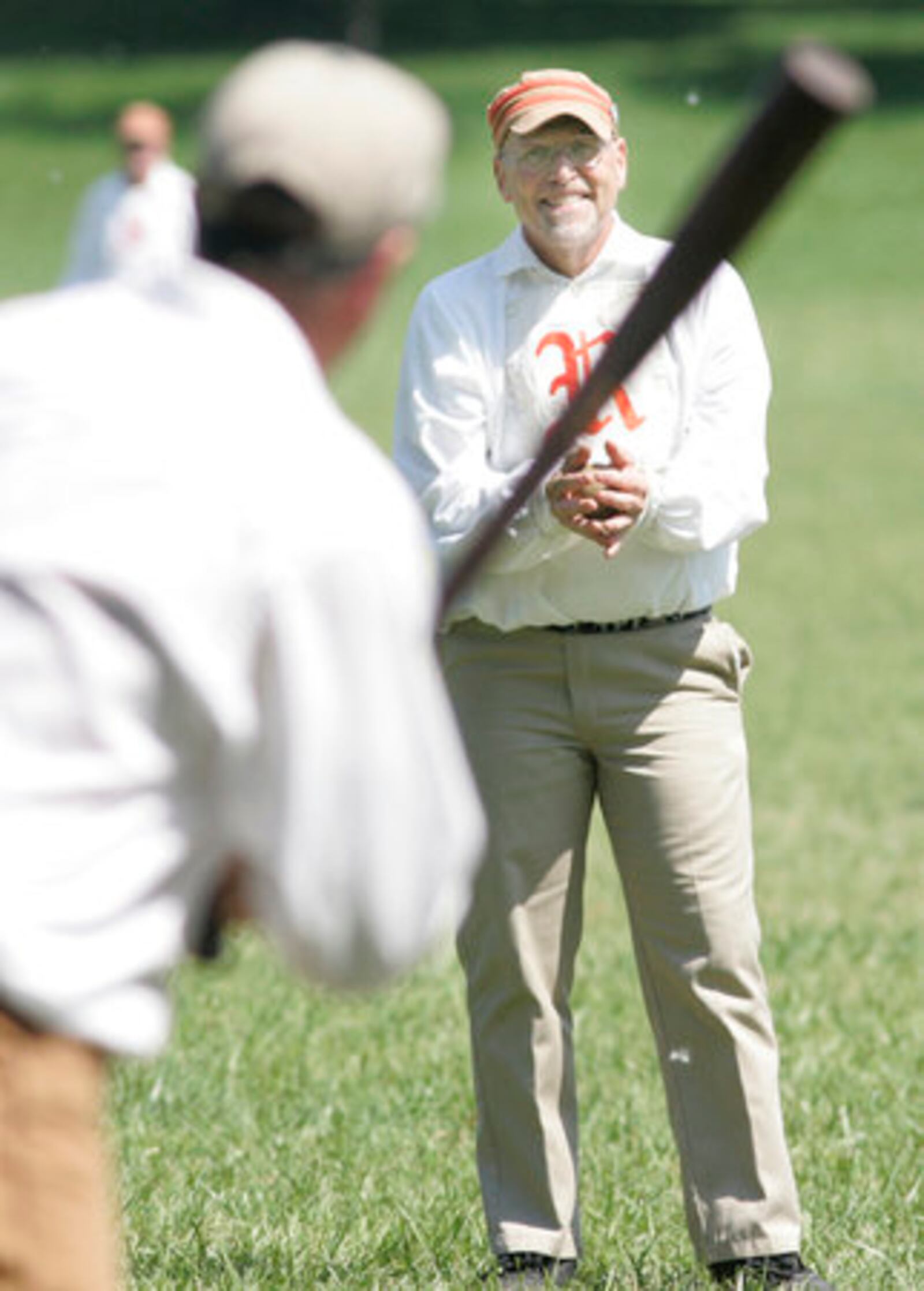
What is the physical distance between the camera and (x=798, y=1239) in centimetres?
507

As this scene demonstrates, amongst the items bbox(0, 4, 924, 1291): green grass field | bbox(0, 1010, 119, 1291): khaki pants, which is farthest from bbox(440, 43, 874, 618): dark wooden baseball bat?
bbox(0, 1010, 119, 1291): khaki pants

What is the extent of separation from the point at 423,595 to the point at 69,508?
0.35 metres

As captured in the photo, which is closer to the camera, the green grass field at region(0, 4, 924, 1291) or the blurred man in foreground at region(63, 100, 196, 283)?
the blurred man in foreground at region(63, 100, 196, 283)

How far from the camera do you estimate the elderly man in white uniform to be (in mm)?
4934

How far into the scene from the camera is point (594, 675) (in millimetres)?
4984

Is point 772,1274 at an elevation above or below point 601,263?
below

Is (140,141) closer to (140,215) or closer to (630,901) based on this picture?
(630,901)

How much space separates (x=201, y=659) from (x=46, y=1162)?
544 millimetres

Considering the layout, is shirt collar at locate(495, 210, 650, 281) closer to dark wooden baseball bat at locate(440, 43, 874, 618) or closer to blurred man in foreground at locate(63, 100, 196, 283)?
blurred man in foreground at locate(63, 100, 196, 283)

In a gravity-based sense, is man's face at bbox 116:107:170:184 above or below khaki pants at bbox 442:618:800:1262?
above

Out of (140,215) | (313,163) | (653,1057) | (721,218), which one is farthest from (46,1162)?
(653,1057)

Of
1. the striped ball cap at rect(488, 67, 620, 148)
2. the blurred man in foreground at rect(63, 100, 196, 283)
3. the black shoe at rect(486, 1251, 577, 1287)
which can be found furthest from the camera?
the black shoe at rect(486, 1251, 577, 1287)

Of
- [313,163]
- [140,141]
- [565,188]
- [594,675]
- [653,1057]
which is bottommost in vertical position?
[653,1057]

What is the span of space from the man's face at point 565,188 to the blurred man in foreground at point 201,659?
2.26 metres
